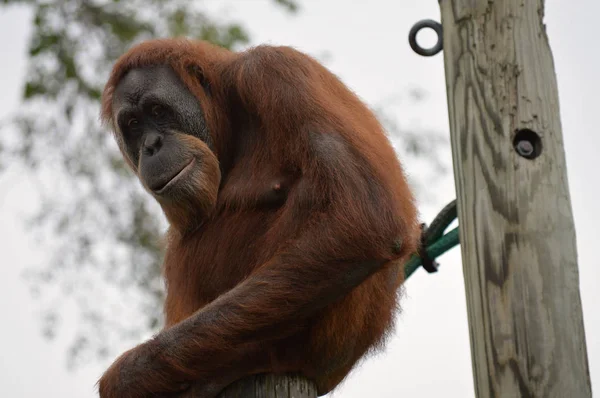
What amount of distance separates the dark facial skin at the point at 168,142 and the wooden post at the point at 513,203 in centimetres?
149

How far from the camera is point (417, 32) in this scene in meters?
3.56

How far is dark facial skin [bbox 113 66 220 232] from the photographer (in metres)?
4.36

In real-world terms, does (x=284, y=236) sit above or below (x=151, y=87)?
below

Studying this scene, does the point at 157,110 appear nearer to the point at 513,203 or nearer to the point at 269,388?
the point at 269,388

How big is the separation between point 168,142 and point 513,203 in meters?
1.97

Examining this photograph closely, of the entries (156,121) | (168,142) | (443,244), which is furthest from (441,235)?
(156,121)

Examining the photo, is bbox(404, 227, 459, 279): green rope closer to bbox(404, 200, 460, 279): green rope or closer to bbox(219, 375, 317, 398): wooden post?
bbox(404, 200, 460, 279): green rope

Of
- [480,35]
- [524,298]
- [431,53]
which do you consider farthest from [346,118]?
[524,298]

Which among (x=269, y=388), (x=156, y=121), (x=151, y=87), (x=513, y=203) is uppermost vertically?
(x=151, y=87)

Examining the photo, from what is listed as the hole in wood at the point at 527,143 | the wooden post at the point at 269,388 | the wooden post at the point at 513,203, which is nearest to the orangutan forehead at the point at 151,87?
the wooden post at the point at 269,388

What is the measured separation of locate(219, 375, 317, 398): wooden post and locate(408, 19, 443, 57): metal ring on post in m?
1.44

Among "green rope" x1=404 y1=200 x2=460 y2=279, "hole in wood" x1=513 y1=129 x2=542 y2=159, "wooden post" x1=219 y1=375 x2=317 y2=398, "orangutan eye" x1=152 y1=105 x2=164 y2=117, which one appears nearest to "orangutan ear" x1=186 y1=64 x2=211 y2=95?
"orangutan eye" x1=152 y1=105 x2=164 y2=117

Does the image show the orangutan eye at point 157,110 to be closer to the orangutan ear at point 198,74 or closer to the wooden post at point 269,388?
the orangutan ear at point 198,74

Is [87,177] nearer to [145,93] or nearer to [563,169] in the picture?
[145,93]
